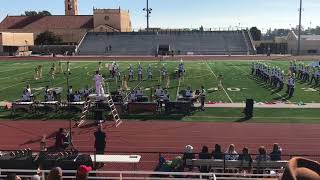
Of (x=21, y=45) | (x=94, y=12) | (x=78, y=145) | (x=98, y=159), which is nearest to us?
(x=98, y=159)

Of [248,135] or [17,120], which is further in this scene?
[17,120]

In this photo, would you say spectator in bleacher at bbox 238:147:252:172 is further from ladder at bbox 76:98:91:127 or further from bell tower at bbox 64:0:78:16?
bell tower at bbox 64:0:78:16

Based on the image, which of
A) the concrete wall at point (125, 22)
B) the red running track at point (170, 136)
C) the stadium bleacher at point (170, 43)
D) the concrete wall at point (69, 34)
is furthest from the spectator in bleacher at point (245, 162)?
the concrete wall at point (125, 22)

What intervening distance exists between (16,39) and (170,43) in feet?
88.8

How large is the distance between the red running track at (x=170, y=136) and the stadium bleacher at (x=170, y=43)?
5832 centimetres

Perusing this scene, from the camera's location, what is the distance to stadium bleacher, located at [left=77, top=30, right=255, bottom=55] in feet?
262

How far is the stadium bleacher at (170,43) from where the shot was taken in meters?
79.9

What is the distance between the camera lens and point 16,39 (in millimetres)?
83562

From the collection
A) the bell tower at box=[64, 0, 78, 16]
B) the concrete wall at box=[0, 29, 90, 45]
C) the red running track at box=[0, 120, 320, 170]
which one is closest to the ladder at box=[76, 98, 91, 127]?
the red running track at box=[0, 120, 320, 170]

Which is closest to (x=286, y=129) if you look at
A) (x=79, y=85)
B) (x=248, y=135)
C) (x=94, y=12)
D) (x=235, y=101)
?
(x=248, y=135)

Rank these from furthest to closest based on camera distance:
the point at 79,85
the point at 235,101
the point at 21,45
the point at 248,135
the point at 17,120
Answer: the point at 21,45 < the point at 79,85 < the point at 235,101 < the point at 17,120 < the point at 248,135

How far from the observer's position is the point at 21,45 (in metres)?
84.8

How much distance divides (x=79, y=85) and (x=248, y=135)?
1839cm

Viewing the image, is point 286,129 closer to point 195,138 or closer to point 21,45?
point 195,138
